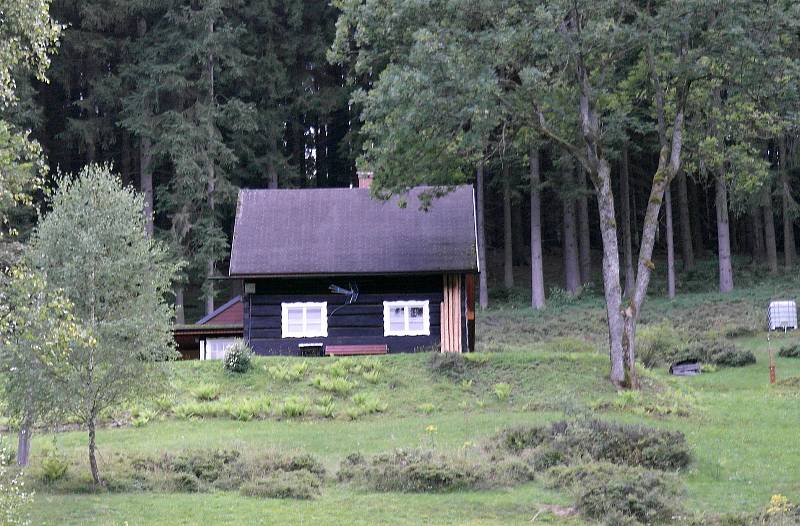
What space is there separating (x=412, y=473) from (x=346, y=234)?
664 inches

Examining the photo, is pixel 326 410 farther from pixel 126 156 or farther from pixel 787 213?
pixel 126 156

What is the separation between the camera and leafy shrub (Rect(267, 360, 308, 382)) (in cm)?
2766

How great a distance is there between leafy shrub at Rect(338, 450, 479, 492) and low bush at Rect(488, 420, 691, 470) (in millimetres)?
1906

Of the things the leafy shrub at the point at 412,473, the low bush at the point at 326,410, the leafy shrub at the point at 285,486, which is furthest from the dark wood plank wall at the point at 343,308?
the leafy shrub at the point at 285,486

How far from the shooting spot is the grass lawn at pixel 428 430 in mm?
16359

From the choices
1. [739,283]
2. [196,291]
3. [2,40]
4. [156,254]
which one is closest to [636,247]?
[739,283]

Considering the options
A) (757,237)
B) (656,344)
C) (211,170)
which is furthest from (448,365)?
(757,237)

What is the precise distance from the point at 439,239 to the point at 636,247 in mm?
32854

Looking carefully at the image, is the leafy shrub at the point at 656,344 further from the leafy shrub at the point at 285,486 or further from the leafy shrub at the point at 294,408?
the leafy shrub at the point at 285,486

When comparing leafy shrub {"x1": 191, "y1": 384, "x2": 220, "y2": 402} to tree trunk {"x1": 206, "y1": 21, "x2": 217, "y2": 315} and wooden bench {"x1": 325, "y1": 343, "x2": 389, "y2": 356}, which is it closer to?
wooden bench {"x1": 325, "y1": 343, "x2": 389, "y2": 356}

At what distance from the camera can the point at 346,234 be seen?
34.1 meters

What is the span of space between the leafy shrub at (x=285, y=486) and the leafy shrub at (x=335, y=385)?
819cm

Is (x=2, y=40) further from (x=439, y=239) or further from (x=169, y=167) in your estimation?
(x=169, y=167)

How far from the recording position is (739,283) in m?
51.1
